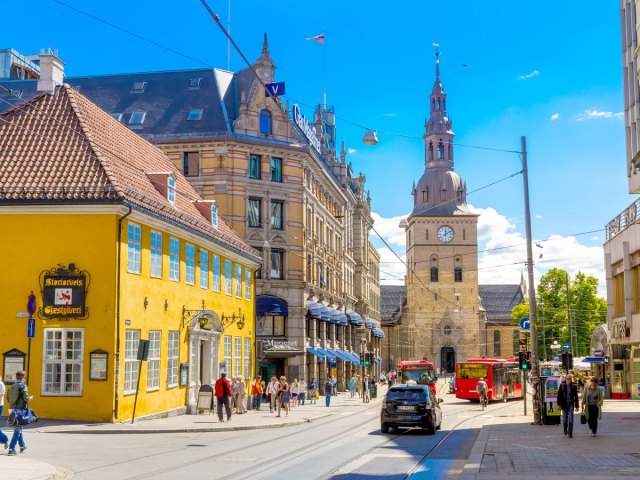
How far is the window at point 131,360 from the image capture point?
27.5 m

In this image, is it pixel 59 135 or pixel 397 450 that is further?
pixel 59 135

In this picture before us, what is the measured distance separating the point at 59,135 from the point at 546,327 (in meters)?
76.1

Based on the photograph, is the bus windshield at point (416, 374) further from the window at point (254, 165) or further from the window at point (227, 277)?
the window at point (227, 277)

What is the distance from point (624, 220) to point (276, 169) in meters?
20.5

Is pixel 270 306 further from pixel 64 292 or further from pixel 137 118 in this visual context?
pixel 64 292

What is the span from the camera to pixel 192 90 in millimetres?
56438

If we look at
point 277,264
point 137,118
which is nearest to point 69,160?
point 277,264

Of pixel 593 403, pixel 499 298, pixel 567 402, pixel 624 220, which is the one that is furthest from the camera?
pixel 499 298

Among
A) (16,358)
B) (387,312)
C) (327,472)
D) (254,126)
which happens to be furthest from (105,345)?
(387,312)

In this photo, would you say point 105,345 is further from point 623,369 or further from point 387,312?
point 387,312

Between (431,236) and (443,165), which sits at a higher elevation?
(443,165)

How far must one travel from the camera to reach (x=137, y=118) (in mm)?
55500

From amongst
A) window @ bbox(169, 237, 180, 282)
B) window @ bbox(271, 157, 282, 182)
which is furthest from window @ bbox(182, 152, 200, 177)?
window @ bbox(169, 237, 180, 282)

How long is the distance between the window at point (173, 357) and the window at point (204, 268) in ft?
12.1
